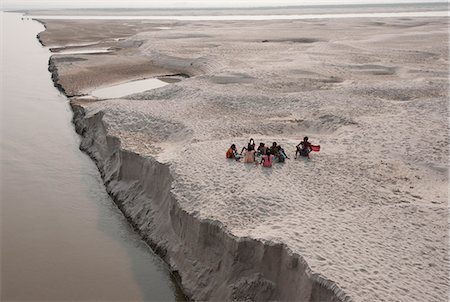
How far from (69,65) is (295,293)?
122ft

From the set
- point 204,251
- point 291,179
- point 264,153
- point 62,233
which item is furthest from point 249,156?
point 62,233

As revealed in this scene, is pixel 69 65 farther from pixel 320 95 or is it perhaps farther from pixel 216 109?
pixel 320 95

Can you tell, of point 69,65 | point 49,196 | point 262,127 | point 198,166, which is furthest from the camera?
point 69,65

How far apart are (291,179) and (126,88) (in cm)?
2228

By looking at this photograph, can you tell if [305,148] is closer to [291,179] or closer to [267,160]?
[267,160]

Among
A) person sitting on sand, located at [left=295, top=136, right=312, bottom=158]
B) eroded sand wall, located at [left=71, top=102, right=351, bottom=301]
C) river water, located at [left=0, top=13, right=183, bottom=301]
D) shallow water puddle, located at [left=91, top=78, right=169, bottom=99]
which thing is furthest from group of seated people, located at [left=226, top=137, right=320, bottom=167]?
shallow water puddle, located at [left=91, top=78, right=169, bottom=99]

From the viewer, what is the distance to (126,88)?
1335 inches

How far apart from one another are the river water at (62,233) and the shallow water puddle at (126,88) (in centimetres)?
610

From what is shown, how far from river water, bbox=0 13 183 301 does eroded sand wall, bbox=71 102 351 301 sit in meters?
0.60

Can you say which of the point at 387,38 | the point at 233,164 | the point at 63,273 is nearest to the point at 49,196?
the point at 63,273

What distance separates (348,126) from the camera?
2044cm

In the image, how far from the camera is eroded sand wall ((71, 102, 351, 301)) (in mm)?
10617

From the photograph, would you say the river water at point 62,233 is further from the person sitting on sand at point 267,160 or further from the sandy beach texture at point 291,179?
the person sitting on sand at point 267,160

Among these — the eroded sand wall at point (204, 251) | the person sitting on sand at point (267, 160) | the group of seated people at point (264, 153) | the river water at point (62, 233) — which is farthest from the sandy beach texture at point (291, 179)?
the river water at point (62, 233)
